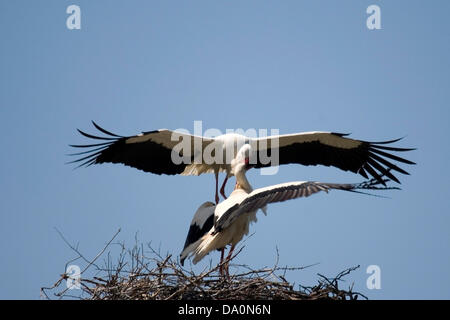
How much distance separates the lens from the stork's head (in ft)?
26.5

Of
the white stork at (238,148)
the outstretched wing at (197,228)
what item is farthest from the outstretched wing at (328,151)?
the outstretched wing at (197,228)

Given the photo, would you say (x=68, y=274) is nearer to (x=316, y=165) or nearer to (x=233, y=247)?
(x=233, y=247)

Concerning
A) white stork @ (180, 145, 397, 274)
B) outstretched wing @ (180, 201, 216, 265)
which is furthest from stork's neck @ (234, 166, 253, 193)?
outstretched wing @ (180, 201, 216, 265)

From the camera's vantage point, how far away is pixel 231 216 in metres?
6.92

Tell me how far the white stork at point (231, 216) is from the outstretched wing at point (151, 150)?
1197 millimetres

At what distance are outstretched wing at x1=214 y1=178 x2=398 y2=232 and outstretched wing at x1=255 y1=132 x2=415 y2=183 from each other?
220cm

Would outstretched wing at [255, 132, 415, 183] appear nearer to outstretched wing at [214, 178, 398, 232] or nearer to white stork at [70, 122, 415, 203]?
white stork at [70, 122, 415, 203]

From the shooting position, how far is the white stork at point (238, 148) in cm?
881

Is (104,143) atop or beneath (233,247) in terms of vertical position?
atop

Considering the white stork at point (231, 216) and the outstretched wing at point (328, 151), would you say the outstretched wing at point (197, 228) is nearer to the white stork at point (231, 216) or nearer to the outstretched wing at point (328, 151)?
the white stork at point (231, 216)

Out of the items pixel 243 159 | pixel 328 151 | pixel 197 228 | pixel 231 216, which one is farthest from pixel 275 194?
pixel 328 151
